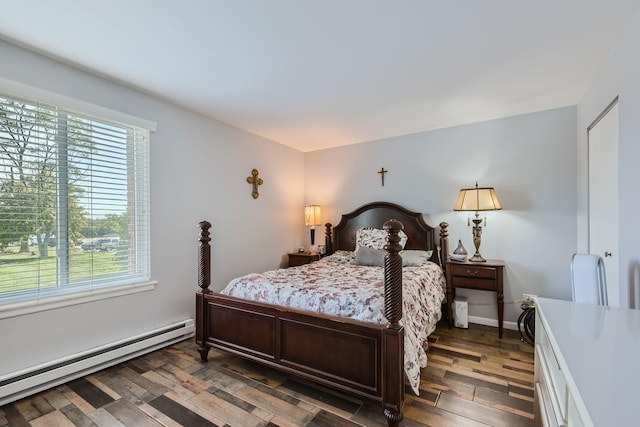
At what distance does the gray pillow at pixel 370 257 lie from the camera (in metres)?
3.39

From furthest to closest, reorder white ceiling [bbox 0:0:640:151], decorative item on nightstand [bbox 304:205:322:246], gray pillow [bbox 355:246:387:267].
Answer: decorative item on nightstand [bbox 304:205:322:246] < gray pillow [bbox 355:246:387:267] < white ceiling [bbox 0:0:640:151]

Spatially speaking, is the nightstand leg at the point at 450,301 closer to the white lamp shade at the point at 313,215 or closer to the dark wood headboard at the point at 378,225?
the dark wood headboard at the point at 378,225

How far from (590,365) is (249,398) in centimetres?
191

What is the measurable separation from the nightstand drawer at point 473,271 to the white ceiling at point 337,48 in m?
1.70

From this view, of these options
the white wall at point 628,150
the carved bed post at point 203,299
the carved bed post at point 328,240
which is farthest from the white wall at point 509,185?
the carved bed post at point 203,299

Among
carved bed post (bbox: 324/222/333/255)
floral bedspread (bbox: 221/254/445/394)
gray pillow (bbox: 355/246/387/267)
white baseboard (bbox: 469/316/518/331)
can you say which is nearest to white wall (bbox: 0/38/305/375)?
carved bed post (bbox: 324/222/333/255)

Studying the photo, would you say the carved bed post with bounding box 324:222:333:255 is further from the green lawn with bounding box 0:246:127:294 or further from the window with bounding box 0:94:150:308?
the green lawn with bounding box 0:246:127:294

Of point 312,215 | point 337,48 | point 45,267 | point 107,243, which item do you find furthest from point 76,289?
point 312,215

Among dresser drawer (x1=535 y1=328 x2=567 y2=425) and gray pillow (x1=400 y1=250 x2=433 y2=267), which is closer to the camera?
dresser drawer (x1=535 y1=328 x2=567 y2=425)

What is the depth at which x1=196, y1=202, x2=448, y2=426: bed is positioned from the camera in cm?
175

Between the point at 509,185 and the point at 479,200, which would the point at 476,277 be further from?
the point at 509,185

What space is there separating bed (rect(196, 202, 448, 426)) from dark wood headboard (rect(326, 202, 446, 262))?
35.1 inches

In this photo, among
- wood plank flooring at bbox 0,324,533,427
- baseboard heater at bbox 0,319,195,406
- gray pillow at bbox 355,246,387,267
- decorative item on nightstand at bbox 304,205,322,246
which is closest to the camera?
wood plank flooring at bbox 0,324,533,427

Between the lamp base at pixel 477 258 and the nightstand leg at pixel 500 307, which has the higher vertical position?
the lamp base at pixel 477 258
